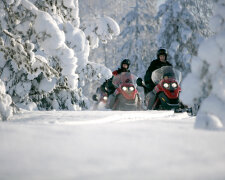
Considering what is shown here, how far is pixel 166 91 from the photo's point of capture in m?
7.49

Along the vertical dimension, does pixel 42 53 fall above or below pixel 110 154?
above

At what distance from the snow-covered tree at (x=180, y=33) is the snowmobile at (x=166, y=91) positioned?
37.8 feet

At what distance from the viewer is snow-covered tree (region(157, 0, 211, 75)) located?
18844mm

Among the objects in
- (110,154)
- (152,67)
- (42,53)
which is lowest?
(110,154)

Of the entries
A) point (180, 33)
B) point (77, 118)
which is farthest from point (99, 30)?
point (180, 33)

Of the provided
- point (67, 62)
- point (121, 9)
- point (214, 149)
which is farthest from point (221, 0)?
point (121, 9)

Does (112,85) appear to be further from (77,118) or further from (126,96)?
(77,118)

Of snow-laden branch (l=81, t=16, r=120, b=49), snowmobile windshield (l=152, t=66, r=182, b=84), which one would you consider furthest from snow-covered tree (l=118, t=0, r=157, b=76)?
snowmobile windshield (l=152, t=66, r=182, b=84)

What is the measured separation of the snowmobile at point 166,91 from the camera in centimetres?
745

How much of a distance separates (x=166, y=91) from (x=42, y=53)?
3.57 metres

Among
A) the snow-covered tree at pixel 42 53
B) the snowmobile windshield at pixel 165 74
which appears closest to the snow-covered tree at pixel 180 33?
the snow-covered tree at pixel 42 53

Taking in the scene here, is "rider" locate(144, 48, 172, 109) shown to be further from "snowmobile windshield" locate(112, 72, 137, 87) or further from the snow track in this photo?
the snow track

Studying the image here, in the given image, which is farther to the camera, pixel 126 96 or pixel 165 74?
pixel 126 96

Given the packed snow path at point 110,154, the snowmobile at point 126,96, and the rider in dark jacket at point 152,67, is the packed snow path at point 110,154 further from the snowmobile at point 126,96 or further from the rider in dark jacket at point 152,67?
the rider in dark jacket at point 152,67
